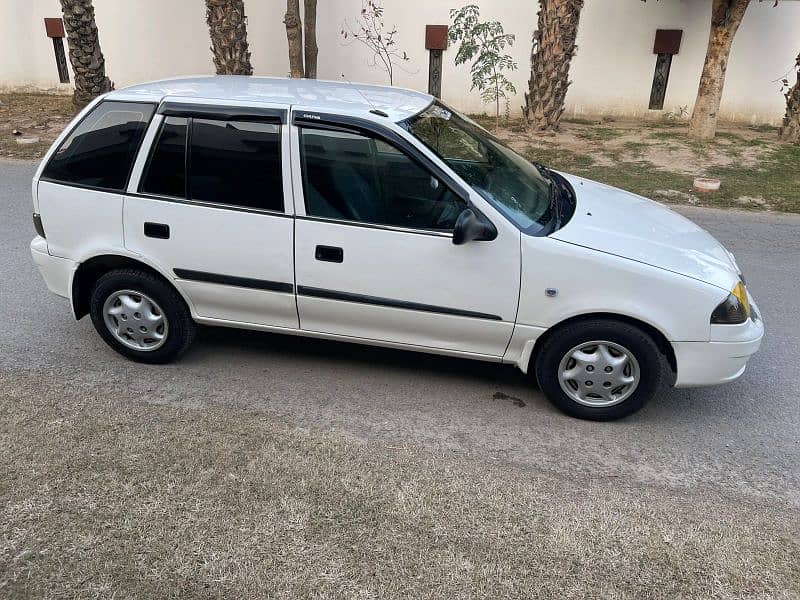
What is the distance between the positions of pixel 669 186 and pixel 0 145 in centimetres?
1027

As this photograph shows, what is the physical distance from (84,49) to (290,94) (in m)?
9.46

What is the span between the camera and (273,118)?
3844mm

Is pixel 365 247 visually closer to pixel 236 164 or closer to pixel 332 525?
pixel 236 164

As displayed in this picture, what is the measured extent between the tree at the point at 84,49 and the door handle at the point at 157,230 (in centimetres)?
934

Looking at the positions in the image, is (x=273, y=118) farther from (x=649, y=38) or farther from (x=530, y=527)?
(x=649, y=38)

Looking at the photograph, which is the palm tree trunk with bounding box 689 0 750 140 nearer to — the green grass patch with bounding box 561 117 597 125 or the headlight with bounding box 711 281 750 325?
the green grass patch with bounding box 561 117 597 125

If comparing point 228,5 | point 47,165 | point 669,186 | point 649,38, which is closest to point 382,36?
point 228,5

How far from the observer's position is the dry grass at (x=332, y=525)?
2711mm

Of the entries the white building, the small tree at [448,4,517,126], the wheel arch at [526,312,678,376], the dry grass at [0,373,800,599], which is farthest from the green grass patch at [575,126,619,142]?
the dry grass at [0,373,800,599]

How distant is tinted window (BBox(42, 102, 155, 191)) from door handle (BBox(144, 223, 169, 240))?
0.30m

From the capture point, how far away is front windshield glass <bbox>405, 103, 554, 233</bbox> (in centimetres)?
380

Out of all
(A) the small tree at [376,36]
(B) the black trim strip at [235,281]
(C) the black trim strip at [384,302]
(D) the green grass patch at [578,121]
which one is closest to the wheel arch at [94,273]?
(B) the black trim strip at [235,281]

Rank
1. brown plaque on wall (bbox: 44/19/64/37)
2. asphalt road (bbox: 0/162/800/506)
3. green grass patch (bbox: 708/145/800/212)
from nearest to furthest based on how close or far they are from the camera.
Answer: asphalt road (bbox: 0/162/800/506)
green grass patch (bbox: 708/145/800/212)
brown plaque on wall (bbox: 44/19/64/37)

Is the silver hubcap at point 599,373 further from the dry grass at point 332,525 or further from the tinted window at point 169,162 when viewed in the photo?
the tinted window at point 169,162
